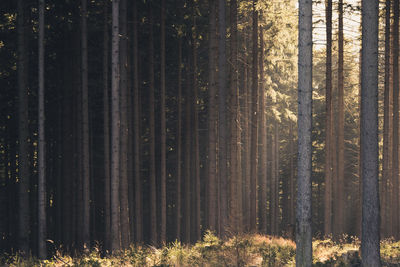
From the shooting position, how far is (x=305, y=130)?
31.9 ft

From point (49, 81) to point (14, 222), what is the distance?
9442 mm

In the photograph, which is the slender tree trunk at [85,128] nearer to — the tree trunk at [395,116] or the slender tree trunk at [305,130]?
the slender tree trunk at [305,130]

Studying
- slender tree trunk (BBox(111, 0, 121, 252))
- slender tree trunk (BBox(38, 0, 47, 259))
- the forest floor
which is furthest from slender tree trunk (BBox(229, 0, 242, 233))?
slender tree trunk (BBox(38, 0, 47, 259))

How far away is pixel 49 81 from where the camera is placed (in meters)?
23.3

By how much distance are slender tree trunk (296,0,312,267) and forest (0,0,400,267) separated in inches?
79.3

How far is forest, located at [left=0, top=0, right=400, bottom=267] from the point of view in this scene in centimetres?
1427

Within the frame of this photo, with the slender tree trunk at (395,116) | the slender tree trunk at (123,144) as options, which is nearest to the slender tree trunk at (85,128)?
the slender tree trunk at (123,144)

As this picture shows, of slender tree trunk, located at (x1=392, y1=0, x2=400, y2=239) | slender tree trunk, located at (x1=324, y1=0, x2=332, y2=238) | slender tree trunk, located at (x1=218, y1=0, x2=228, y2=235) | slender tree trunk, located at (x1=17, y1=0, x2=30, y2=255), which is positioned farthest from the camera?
slender tree trunk, located at (x1=392, y1=0, x2=400, y2=239)

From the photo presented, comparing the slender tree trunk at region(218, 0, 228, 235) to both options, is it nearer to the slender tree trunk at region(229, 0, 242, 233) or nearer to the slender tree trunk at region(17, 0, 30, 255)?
the slender tree trunk at region(229, 0, 242, 233)

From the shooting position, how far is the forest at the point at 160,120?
14.3 metres

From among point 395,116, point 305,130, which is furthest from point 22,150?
point 395,116

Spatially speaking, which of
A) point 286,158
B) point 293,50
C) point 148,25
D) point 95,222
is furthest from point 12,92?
point 286,158

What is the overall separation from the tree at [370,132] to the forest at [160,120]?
32mm

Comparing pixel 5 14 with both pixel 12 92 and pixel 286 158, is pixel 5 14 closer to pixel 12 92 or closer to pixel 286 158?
pixel 12 92
